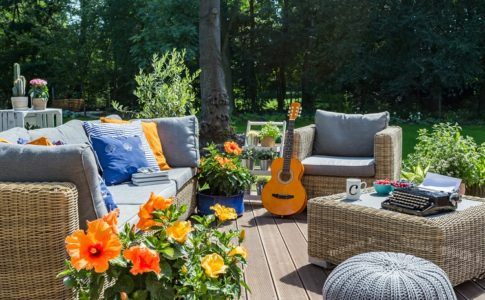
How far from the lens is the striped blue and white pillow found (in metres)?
3.42

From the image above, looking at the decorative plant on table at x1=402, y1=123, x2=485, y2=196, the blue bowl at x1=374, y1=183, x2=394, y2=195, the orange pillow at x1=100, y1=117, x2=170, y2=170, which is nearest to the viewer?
the blue bowl at x1=374, y1=183, x2=394, y2=195

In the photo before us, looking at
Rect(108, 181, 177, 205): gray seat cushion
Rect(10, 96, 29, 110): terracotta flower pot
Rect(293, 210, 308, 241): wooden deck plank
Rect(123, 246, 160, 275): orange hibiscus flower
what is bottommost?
Rect(293, 210, 308, 241): wooden deck plank

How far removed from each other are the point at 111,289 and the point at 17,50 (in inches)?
713

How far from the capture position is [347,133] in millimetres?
4590

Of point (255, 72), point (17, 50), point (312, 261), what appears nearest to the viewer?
point (312, 261)

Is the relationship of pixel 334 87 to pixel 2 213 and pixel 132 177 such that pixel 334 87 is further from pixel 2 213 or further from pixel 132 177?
pixel 2 213

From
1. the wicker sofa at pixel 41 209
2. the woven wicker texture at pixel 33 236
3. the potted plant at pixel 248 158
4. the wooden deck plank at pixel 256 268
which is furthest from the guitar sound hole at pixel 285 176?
the woven wicker texture at pixel 33 236

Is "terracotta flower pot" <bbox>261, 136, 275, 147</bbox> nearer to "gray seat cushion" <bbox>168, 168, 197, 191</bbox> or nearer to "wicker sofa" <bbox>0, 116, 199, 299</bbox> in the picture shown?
"gray seat cushion" <bbox>168, 168, 197, 191</bbox>

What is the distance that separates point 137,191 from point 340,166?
1.78m

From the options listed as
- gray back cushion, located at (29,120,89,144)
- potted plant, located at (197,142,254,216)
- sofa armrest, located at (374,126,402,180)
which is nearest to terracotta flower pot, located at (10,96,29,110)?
potted plant, located at (197,142,254,216)

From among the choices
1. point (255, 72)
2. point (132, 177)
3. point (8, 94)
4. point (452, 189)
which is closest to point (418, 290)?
point (452, 189)

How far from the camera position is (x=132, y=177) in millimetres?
3371

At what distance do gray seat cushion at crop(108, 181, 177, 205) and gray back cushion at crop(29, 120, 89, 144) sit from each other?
364 millimetres

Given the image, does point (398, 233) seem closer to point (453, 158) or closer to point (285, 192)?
point (285, 192)
